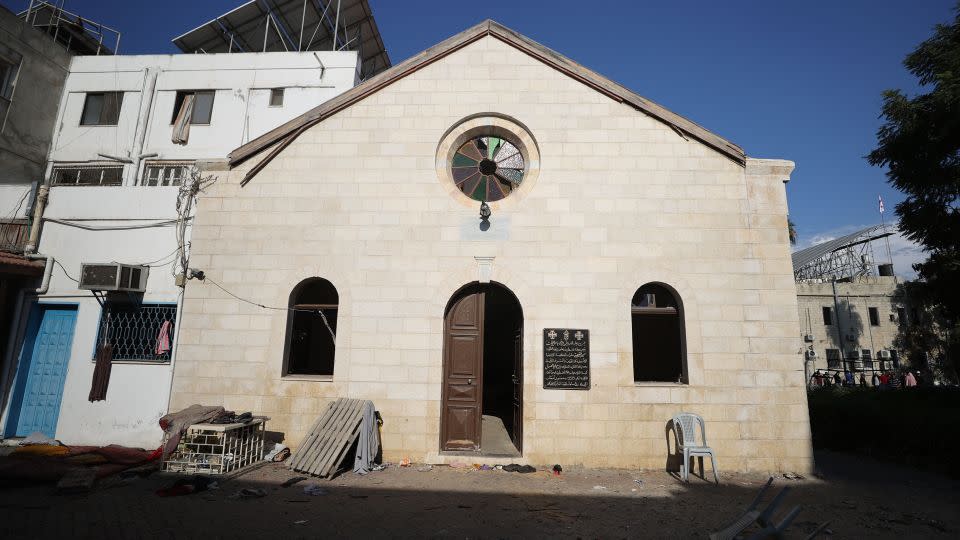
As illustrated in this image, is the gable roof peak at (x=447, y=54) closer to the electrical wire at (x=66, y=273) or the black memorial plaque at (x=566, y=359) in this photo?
the electrical wire at (x=66, y=273)

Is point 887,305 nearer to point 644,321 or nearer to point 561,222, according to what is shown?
point 644,321

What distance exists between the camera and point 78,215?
29.7 feet

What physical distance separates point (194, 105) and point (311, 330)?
903 centimetres

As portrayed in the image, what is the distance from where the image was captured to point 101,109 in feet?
46.6

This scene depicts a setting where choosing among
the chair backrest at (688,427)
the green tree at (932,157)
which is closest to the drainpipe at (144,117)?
the chair backrest at (688,427)

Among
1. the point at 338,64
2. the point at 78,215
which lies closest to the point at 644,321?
the point at 338,64

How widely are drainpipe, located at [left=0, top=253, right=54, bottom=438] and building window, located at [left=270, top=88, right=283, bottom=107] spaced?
26.1 ft

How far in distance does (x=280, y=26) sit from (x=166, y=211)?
10.5m

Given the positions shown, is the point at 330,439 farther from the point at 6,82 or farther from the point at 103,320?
the point at 6,82

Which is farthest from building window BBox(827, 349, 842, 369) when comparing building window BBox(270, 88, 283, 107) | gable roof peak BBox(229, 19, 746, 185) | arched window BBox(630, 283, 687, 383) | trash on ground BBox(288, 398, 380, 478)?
building window BBox(270, 88, 283, 107)

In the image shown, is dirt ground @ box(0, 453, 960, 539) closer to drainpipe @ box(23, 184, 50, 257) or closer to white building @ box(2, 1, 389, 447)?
white building @ box(2, 1, 389, 447)

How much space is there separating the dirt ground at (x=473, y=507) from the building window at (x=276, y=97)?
39.2ft

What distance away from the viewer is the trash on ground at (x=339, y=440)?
6.83m

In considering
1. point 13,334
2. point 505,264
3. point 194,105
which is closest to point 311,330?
point 13,334
